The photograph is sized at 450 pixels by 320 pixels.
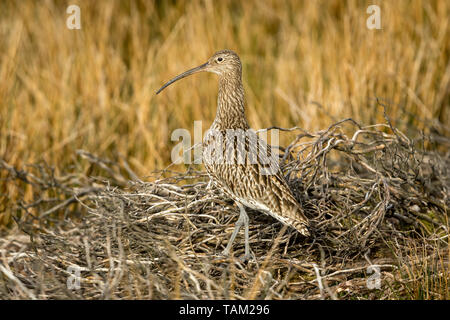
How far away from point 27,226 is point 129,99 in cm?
238

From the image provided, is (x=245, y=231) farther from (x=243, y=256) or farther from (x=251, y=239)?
(x=251, y=239)

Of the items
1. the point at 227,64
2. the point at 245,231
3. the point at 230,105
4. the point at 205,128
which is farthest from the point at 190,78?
the point at 245,231

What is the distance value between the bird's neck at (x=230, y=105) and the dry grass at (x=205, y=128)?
53 centimetres

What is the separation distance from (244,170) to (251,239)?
522 millimetres

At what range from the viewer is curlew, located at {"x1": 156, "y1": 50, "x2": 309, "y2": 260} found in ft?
13.1

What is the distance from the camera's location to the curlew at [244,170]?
4.00 m

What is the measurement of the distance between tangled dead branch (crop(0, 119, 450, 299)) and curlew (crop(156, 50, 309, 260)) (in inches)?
6.0

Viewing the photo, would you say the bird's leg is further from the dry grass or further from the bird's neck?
the bird's neck

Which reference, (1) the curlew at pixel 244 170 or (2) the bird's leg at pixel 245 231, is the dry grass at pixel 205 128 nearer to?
(2) the bird's leg at pixel 245 231

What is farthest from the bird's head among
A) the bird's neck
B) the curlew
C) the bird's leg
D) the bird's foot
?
the bird's foot

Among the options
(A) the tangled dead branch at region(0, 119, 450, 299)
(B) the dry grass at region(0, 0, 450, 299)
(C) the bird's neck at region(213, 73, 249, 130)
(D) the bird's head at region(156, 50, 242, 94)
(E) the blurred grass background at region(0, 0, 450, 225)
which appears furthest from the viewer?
(E) the blurred grass background at region(0, 0, 450, 225)

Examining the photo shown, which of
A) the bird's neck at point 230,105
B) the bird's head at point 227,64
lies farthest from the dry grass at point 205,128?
the bird's head at point 227,64
